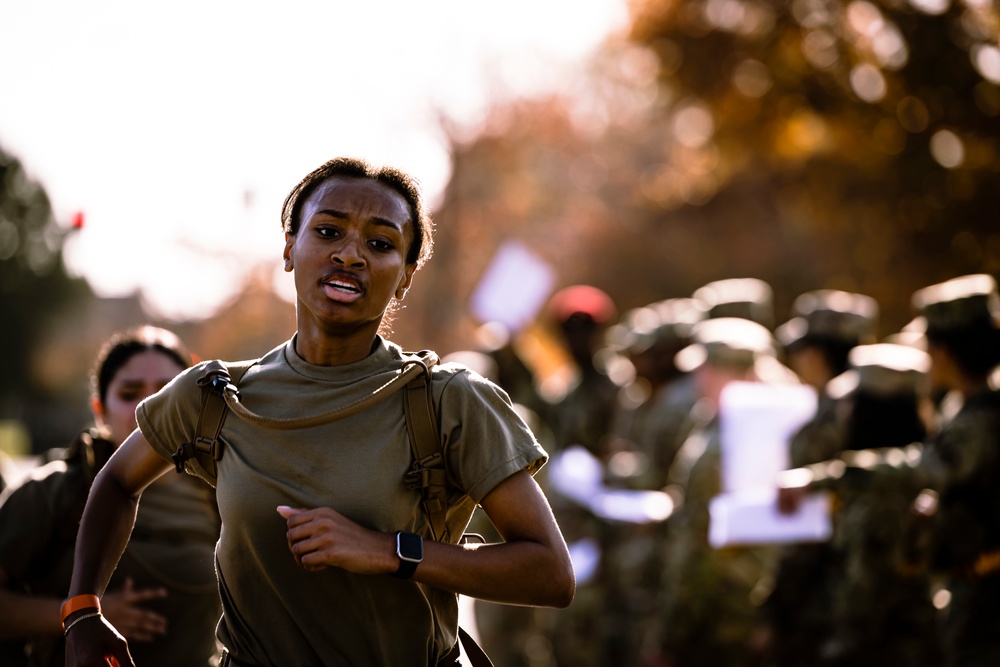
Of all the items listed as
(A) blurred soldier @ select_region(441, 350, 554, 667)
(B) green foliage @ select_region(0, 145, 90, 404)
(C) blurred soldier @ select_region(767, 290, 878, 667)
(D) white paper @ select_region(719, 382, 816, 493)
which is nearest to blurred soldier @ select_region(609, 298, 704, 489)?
(A) blurred soldier @ select_region(441, 350, 554, 667)

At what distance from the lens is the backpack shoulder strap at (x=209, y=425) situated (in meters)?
3.37

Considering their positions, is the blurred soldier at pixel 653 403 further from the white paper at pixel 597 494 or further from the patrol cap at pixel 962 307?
the patrol cap at pixel 962 307

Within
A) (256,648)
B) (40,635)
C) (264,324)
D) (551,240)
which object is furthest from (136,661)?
(264,324)

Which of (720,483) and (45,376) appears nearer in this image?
(720,483)

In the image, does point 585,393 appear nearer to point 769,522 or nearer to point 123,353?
point 769,522

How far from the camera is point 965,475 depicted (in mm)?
6105

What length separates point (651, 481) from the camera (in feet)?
31.5

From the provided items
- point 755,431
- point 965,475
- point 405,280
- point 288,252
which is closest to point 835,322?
point 755,431

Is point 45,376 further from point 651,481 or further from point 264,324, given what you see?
point 651,481

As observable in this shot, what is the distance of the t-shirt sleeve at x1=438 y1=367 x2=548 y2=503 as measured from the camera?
316 centimetres

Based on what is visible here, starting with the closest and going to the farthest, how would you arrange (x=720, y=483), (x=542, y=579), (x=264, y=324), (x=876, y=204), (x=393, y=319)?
(x=542, y=579), (x=393, y=319), (x=720, y=483), (x=876, y=204), (x=264, y=324)

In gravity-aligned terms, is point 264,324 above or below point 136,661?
above

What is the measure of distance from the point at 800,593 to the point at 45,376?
204 ft

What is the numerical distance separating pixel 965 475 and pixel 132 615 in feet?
12.3
